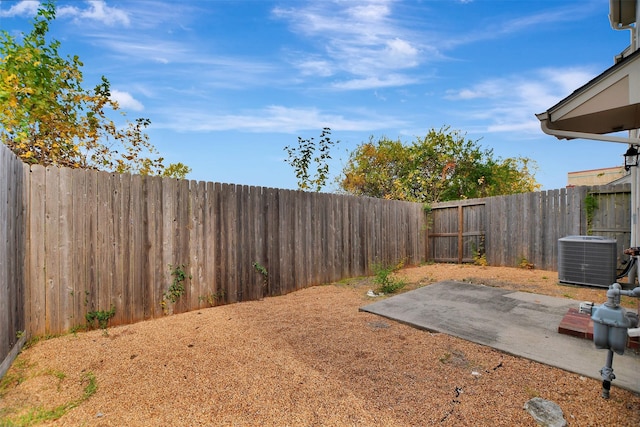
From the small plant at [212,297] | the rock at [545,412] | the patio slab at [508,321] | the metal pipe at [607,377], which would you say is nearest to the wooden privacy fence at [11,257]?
the small plant at [212,297]

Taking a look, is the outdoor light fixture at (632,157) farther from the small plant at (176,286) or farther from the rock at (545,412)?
the small plant at (176,286)

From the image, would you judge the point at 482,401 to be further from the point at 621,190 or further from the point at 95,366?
the point at 621,190

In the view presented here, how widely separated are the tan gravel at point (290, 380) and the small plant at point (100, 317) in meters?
0.12

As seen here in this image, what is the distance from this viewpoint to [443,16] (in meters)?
5.13

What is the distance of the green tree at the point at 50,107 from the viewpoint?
4207 mm

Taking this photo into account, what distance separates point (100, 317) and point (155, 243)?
986 mm

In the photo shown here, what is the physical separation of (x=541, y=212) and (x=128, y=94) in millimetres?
9451

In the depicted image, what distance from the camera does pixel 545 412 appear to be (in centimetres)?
176

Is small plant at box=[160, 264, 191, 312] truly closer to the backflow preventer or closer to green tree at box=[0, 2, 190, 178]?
green tree at box=[0, 2, 190, 178]

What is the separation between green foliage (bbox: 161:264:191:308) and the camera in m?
3.82

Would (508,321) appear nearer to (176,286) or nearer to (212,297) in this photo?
(212,297)

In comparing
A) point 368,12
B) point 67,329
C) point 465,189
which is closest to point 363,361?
point 67,329

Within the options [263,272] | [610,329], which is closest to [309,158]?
[263,272]

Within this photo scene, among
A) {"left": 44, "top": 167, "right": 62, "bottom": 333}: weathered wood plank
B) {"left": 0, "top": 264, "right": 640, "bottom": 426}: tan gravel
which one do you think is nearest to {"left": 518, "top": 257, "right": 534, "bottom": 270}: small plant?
{"left": 0, "top": 264, "right": 640, "bottom": 426}: tan gravel
